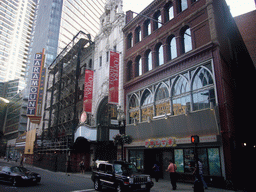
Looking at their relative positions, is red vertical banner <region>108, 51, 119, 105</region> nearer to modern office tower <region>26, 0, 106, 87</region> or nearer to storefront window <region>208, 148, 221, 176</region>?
storefront window <region>208, 148, 221, 176</region>

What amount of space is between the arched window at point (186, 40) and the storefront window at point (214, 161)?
9.01m

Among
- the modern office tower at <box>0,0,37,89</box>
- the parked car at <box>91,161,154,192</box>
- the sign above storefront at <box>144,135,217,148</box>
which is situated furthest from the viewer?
the modern office tower at <box>0,0,37,89</box>

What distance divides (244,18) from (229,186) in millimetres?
36886

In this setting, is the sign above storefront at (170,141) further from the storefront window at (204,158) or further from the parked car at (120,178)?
the parked car at (120,178)

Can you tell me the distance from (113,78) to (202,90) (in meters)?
12.6

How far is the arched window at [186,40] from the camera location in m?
18.3

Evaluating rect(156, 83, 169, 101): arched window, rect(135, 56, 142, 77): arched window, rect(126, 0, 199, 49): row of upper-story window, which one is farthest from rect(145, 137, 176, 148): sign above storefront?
rect(126, 0, 199, 49): row of upper-story window

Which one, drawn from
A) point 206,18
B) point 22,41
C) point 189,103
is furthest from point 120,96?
point 22,41

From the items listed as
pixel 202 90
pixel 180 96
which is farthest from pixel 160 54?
pixel 202 90

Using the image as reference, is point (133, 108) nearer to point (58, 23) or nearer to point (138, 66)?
point (138, 66)

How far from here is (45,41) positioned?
225 ft

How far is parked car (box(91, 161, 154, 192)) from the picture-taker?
10922 millimetres

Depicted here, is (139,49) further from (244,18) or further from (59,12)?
(59,12)

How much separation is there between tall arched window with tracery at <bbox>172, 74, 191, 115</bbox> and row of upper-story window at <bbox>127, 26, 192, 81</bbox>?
271 cm
